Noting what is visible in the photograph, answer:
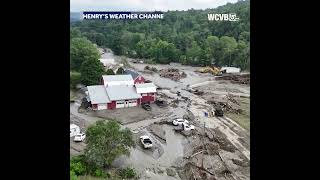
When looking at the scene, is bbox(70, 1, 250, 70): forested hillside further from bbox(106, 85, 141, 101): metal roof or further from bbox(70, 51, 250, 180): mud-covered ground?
bbox(106, 85, 141, 101): metal roof

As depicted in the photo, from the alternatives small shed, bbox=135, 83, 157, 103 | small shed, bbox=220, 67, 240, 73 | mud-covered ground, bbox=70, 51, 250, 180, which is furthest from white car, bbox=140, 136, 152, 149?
small shed, bbox=220, 67, 240, 73

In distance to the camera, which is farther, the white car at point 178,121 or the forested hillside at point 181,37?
the white car at point 178,121

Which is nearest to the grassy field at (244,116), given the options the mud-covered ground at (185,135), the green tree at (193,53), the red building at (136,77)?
the mud-covered ground at (185,135)

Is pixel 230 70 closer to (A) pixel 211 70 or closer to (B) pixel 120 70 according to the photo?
(A) pixel 211 70

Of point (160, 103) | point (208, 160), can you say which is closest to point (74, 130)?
point (160, 103)

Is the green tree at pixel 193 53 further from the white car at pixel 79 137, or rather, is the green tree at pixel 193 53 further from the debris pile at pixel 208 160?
the white car at pixel 79 137
